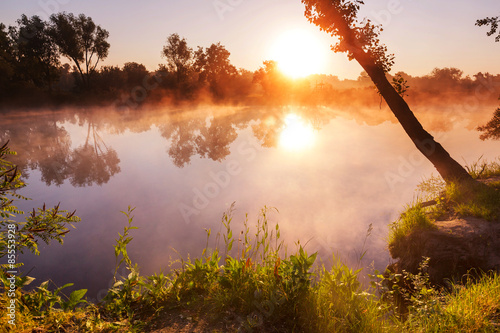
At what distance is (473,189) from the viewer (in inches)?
269

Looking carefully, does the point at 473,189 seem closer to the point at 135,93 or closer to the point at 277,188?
the point at 277,188

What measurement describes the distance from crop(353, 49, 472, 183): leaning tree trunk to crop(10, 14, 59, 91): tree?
168 ft

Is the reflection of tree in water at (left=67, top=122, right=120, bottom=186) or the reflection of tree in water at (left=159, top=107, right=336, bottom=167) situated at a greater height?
the reflection of tree in water at (left=159, top=107, right=336, bottom=167)

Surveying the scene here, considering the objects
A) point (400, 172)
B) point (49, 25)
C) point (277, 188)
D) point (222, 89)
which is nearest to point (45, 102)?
point (49, 25)

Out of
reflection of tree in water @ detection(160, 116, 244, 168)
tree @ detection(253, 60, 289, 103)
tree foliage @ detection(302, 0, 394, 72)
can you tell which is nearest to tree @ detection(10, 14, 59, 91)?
reflection of tree in water @ detection(160, 116, 244, 168)

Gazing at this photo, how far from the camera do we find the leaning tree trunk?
775 cm

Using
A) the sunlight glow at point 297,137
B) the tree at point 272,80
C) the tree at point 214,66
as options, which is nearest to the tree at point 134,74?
the tree at point 214,66

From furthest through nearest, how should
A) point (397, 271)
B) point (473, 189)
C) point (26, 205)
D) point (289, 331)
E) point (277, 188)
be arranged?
point (277, 188)
point (26, 205)
point (473, 189)
point (397, 271)
point (289, 331)

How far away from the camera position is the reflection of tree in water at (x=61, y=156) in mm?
11453

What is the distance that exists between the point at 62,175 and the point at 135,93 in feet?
145

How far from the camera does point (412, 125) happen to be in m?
7.86

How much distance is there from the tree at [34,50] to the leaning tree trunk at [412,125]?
5128cm

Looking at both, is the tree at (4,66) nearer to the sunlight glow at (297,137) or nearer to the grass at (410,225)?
the sunlight glow at (297,137)

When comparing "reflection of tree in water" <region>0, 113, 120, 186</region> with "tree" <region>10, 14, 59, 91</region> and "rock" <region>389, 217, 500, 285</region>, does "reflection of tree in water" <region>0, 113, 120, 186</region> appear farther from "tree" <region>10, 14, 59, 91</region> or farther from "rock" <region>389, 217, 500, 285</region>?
"tree" <region>10, 14, 59, 91</region>
